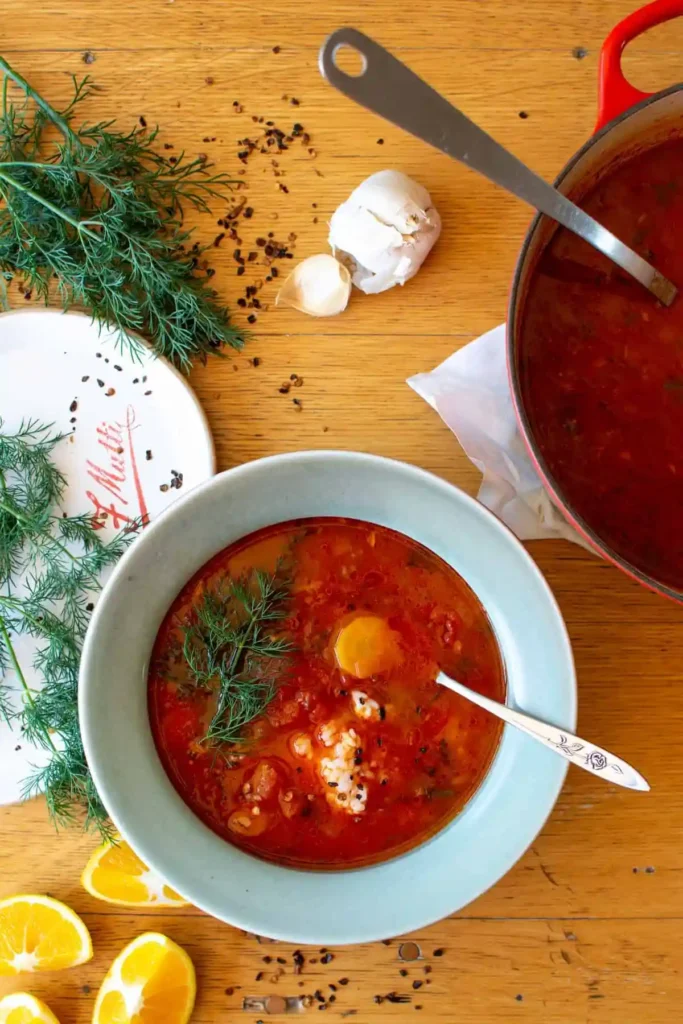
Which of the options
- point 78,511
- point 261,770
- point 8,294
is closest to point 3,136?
point 8,294

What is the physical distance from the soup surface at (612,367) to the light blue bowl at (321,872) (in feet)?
0.52

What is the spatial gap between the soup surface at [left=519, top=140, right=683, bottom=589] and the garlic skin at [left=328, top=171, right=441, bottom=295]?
9.5 inches

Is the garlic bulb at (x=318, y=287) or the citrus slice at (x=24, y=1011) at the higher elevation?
the garlic bulb at (x=318, y=287)

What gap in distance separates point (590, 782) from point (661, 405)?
63 cm

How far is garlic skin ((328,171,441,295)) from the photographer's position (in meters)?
1.30

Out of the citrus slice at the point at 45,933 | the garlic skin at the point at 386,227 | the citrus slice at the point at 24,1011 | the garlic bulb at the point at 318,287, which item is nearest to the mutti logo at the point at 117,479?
the garlic bulb at the point at 318,287

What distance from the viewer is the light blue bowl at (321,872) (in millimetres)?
1166

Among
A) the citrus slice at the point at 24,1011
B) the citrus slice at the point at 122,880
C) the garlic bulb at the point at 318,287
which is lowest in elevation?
the citrus slice at the point at 24,1011

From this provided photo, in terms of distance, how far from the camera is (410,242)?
131 centimetres

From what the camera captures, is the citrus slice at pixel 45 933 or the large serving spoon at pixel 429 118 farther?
the citrus slice at pixel 45 933

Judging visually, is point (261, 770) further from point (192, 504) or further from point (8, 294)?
point (8, 294)

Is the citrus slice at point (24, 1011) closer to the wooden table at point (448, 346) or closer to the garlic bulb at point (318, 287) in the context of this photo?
the wooden table at point (448, 346)

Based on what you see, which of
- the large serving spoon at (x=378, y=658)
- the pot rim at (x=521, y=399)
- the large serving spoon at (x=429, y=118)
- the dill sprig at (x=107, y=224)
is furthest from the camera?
the dill sprig at (x=107, y=224)

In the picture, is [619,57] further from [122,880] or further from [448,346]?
[122,880]
